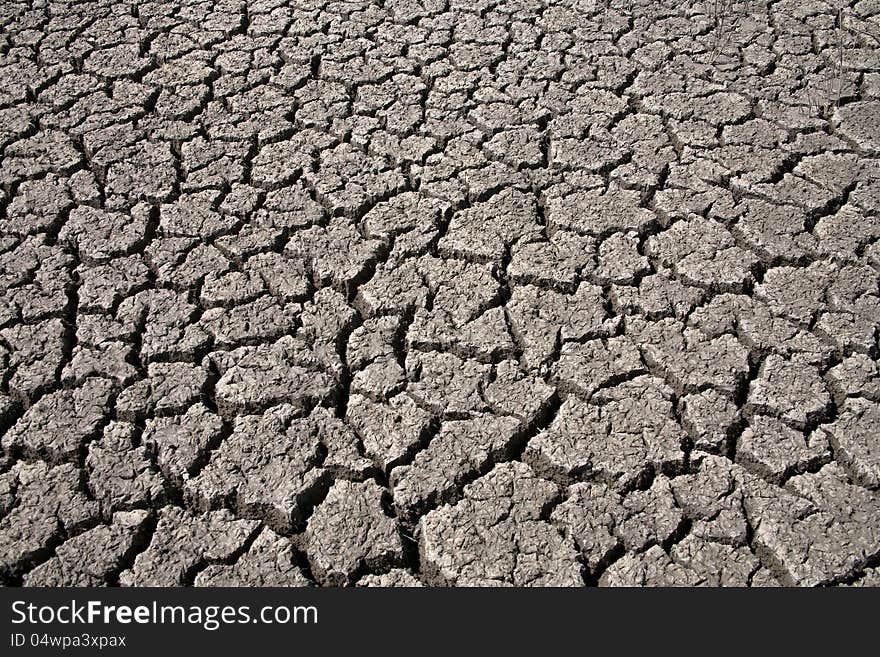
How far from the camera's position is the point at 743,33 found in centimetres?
370

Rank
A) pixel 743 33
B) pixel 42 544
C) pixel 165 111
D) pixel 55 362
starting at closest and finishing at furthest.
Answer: pixel 42 544
pixel 55 362
pixel 165 111
pixel 743 33

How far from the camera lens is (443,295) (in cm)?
266

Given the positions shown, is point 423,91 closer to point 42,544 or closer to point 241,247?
point 241,247

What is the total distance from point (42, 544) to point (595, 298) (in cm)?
146

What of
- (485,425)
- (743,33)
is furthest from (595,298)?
(743,33)

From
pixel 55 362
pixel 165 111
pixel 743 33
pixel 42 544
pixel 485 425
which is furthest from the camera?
pixel 743 33

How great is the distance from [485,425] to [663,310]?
612mm

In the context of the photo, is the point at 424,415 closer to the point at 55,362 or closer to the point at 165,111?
the point at 55,362

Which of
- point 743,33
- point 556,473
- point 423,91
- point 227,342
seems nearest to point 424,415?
point 556,473

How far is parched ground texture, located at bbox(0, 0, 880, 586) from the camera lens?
2111mm

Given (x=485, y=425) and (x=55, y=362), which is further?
(x=55, y=362)

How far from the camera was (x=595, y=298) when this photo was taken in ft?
8.66

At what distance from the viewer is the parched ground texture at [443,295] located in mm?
2111

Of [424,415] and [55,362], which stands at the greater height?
[55,362]
